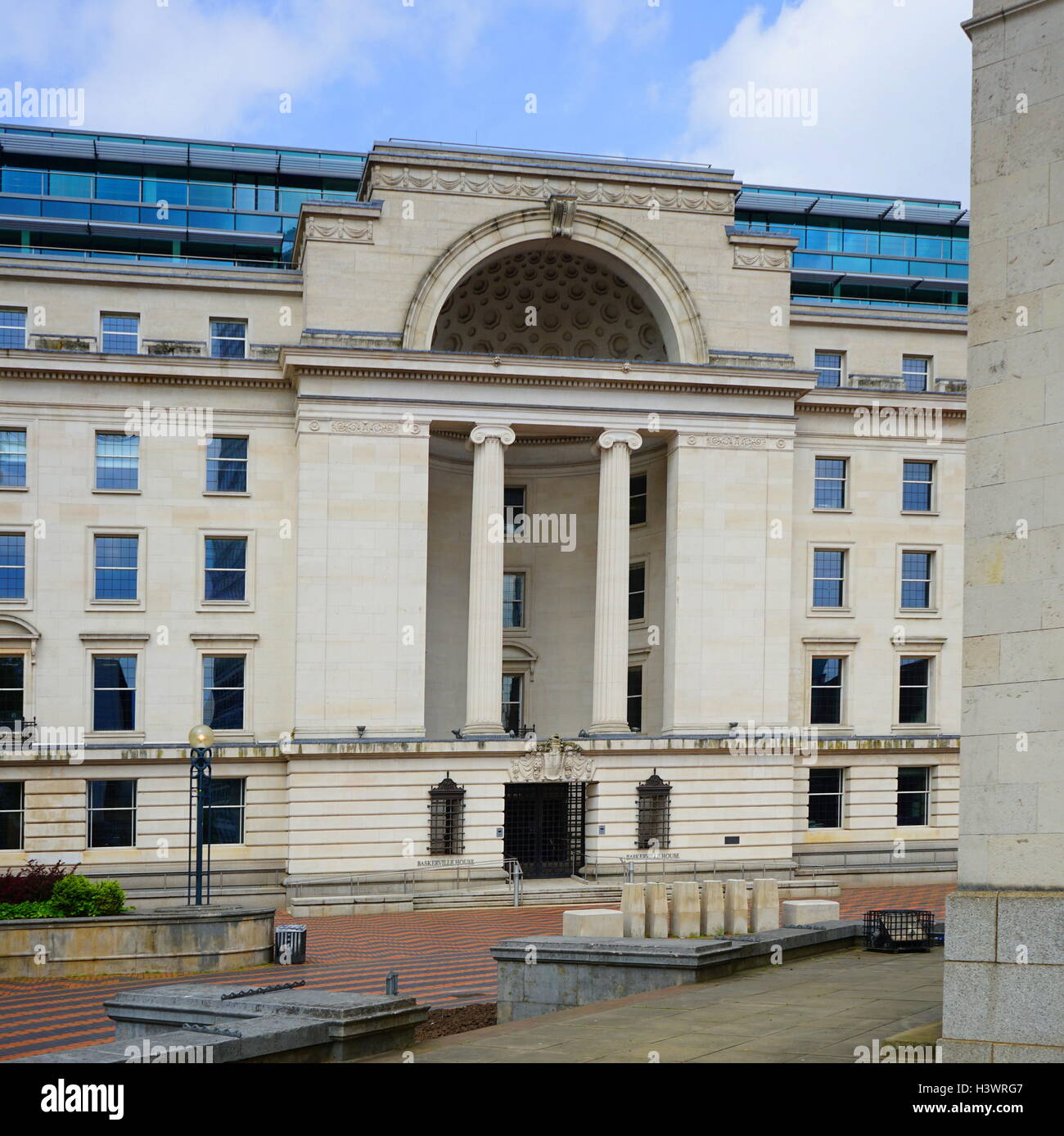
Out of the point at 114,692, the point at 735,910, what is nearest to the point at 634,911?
the point at 735,910

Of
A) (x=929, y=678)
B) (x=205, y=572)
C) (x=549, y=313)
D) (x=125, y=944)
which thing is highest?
(x=549, y=313)

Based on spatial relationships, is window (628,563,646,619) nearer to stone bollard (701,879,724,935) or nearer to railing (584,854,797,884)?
railing (584,854,797,884)

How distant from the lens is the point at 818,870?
177 ft

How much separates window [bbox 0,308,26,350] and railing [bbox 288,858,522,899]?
20346mm

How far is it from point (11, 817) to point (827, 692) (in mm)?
28952

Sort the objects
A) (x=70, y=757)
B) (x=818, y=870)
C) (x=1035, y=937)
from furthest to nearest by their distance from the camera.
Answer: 1. (x=818, y=870)
2. (x=70, y=757)
3. (x=1035, y=937)

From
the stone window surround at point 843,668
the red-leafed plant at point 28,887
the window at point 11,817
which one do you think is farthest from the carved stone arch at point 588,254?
the red-leafed plant at point 28,887

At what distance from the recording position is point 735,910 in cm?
3091

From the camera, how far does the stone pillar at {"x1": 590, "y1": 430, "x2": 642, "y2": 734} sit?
51.6 meters

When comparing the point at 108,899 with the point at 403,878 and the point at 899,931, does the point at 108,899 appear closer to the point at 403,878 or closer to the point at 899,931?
the point at 899,931

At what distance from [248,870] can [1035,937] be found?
125 ft

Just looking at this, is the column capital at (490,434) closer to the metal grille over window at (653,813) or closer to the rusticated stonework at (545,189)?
the rusticated stonework at (545,189)
